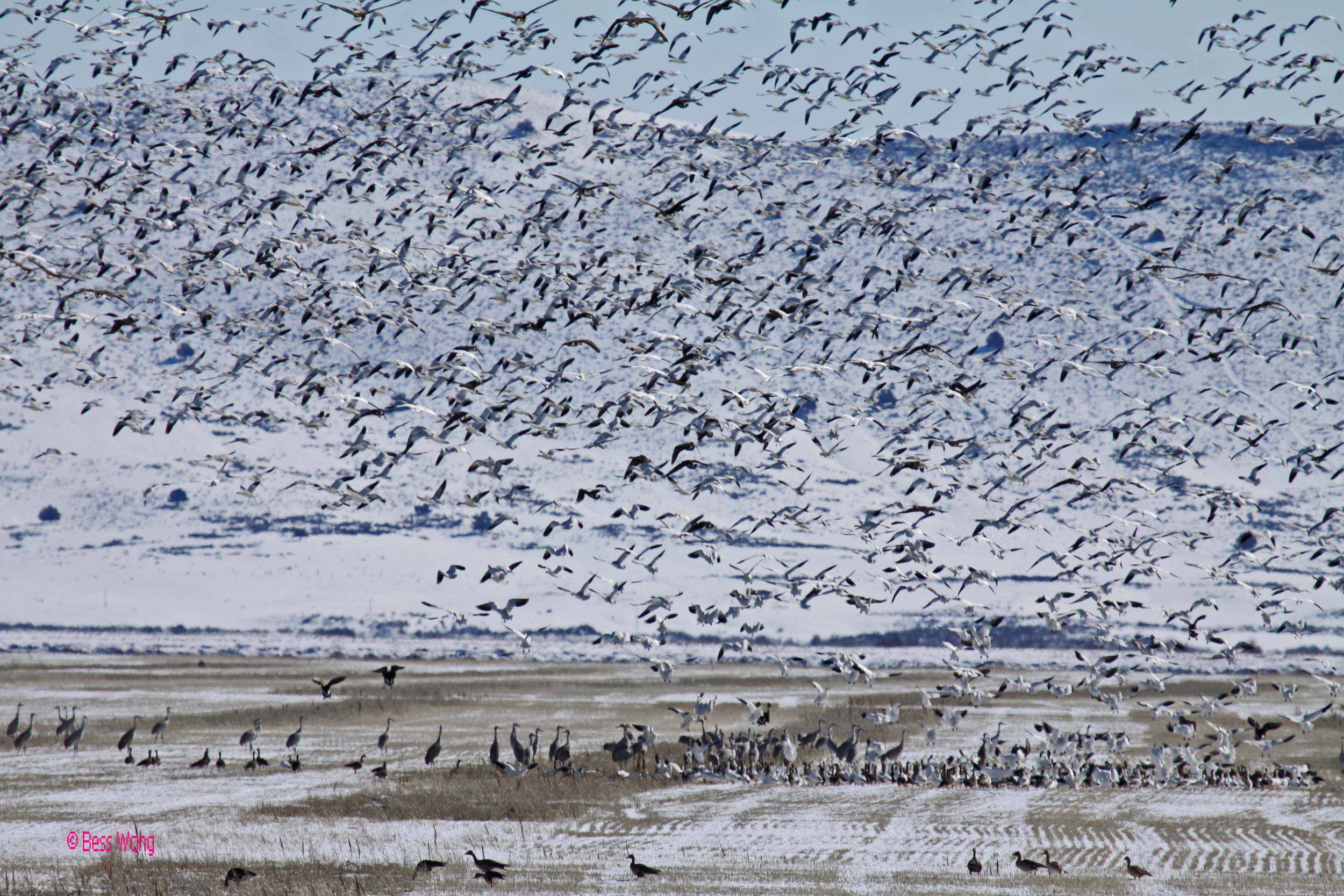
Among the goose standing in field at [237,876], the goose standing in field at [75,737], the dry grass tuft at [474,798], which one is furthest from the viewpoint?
the goose standing in field at [75,737]

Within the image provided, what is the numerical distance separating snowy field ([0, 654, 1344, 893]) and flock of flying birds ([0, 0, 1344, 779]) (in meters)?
2.73

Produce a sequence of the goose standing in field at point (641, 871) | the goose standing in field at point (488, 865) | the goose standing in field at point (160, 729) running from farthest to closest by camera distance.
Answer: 1. the goose standing in field at point (160, 729)
2. the goose standing in field at point (641, 871)
3. the goose standing in field at point (488, 865)

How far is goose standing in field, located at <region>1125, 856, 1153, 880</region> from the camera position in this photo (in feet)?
51.7

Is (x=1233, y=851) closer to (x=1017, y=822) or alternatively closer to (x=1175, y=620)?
(x=1017, y=822)

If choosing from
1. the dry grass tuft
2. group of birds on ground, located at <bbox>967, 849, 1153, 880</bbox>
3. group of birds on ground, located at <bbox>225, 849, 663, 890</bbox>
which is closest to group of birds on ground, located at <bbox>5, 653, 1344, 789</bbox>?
the dry grass tuft

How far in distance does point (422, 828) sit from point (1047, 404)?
121 metres

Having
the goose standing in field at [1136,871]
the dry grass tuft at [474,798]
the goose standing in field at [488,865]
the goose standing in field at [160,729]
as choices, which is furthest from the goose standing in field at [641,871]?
the goose standing in field at [160,729]

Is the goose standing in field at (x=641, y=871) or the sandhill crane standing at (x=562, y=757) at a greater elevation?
the goose standing in field at (x=641, y=871)

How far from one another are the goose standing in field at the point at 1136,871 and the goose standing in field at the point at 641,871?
587 cm

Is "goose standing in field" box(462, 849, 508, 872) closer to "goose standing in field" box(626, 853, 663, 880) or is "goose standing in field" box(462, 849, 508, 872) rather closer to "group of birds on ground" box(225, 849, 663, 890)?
"group of birds on ground" box(225, 849, 663, 890)

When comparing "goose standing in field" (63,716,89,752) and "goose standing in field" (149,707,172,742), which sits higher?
"goose standing in field" (63,716,89,752)

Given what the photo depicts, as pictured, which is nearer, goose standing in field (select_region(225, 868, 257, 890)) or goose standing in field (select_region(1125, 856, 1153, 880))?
goose standing in field (select_region(225, 868, 257, 890))

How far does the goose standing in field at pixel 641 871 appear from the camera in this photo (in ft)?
50.0

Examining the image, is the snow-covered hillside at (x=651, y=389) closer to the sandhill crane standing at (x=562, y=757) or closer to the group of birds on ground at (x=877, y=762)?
the group of birds on ground at (x=877, y=762)
